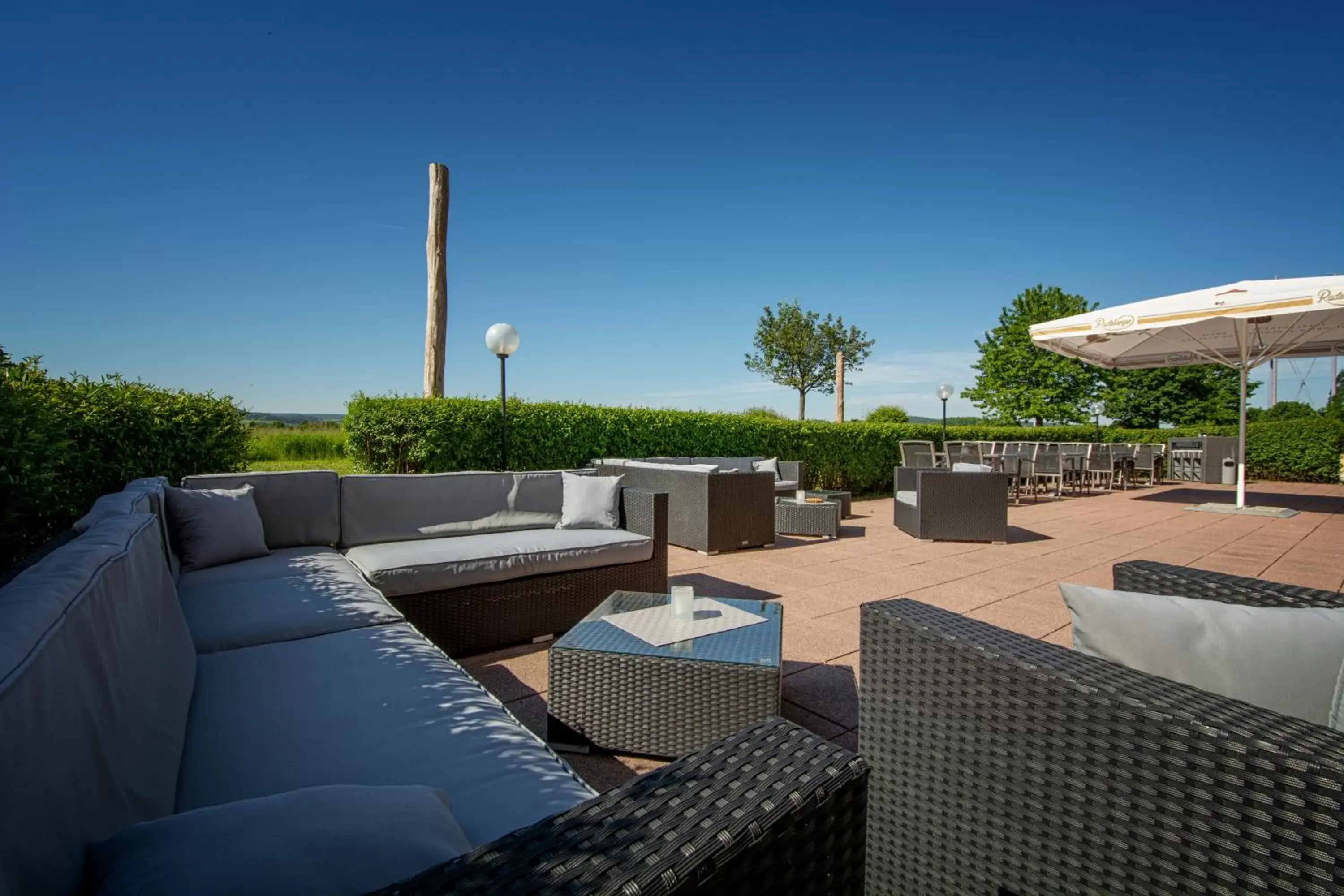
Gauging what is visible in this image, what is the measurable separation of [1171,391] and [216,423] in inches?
1107

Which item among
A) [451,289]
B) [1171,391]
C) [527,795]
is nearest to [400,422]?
[451,289]

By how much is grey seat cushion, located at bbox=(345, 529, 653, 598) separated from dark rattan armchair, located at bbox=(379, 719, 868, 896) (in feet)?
7.55

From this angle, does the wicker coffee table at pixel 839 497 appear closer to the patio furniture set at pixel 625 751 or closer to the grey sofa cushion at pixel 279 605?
the patio furniture set at pixel 625 751

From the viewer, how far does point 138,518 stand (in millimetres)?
1867

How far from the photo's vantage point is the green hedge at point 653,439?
5930 mm

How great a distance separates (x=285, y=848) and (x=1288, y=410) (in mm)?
42197

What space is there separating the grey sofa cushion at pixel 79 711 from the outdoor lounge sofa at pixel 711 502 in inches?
160

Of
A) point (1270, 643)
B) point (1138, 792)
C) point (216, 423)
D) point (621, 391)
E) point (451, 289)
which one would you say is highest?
point (451, 289)

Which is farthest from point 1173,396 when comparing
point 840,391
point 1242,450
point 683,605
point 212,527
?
point 212,527

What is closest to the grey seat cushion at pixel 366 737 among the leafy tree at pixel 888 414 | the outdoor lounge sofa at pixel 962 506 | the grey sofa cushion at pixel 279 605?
the grey sofa cushion at pixel 279 605

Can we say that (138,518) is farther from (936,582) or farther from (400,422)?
(936,582)

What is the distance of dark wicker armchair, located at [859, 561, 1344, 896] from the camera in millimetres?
785

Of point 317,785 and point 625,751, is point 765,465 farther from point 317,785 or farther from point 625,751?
point 317,785

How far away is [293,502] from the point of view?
3.31 metres
